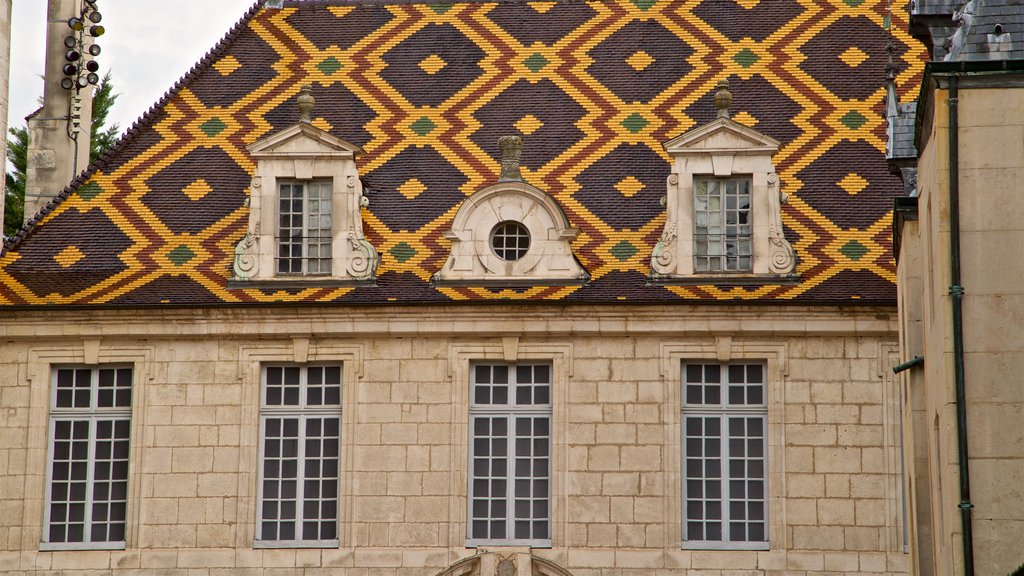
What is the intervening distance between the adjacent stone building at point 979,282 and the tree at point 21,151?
17.8 m

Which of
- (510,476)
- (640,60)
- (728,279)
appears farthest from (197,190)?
(728,279)

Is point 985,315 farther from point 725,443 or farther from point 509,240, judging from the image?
point 509,240

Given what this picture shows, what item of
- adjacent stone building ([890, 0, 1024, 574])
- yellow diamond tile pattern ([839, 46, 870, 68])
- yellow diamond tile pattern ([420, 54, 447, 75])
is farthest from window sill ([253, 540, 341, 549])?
yellow diamond tile pattern ([839, 46, 870, 68])

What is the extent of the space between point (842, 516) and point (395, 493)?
398 cm

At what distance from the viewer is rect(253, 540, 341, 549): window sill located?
62.3ft

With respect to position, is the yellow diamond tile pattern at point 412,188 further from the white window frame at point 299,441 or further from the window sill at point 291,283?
the white window frame at point 299,441

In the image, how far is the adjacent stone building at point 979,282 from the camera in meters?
12.7

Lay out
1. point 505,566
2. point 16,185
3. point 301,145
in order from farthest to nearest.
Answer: point 16,185, point 301,145, point 505,566

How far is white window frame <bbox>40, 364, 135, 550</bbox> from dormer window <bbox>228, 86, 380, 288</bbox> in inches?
66.6

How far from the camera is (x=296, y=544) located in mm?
19031

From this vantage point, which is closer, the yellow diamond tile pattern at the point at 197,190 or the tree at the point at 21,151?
the yellow diamond tile pattern at the point at 197,190

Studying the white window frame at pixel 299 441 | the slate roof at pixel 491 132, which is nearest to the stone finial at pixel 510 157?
the slate roof at pixel 491 132

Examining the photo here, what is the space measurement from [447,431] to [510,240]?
195 centimetres

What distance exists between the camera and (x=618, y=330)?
19156mm
